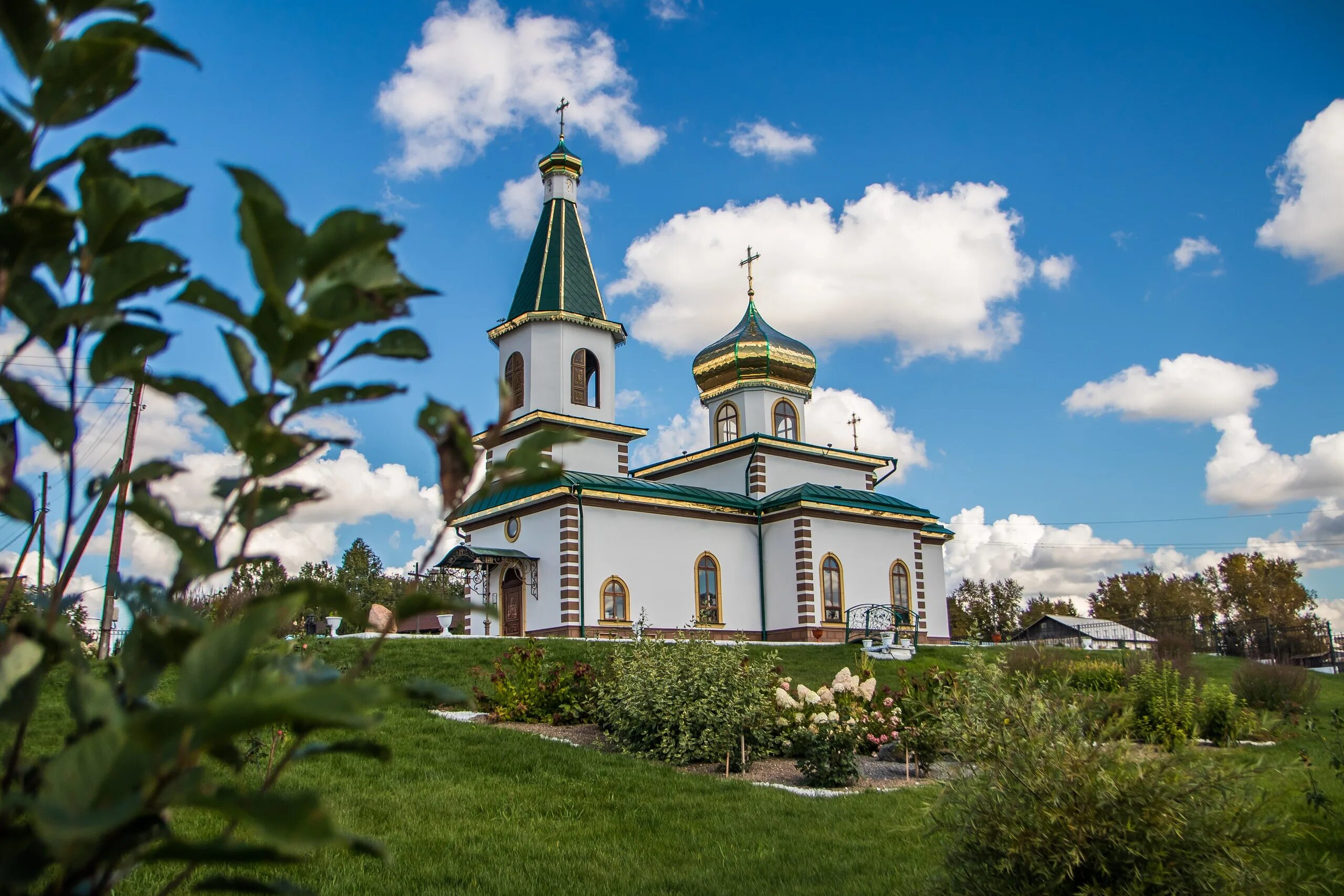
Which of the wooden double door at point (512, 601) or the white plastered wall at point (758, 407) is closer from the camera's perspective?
the wooden double door at point (512, 601)

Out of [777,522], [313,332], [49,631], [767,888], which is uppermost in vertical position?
[777,522]

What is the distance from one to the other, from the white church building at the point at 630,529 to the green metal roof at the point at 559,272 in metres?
0.04

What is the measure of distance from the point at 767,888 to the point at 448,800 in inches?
103

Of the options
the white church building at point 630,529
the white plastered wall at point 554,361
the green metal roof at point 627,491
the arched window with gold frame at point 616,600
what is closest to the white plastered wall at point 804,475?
the white church building at point 630,529

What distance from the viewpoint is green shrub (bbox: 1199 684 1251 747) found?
11141 millimetres

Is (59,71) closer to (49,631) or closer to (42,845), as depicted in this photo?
(49,631)

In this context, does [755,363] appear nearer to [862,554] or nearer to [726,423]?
[726,423]

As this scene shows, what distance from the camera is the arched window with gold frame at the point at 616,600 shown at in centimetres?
2061

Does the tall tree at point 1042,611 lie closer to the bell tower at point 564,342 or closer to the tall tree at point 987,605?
the tall tree at point 987,605

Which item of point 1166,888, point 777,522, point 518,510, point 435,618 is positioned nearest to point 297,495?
point 1166,888

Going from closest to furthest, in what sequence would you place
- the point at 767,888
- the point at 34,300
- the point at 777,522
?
the point at 34,300 < the point at 767,888 < the point at 777,522

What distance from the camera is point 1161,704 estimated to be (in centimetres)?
1011

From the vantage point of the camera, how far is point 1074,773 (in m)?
4.04

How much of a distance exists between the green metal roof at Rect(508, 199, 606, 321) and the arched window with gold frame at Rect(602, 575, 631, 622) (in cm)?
633
